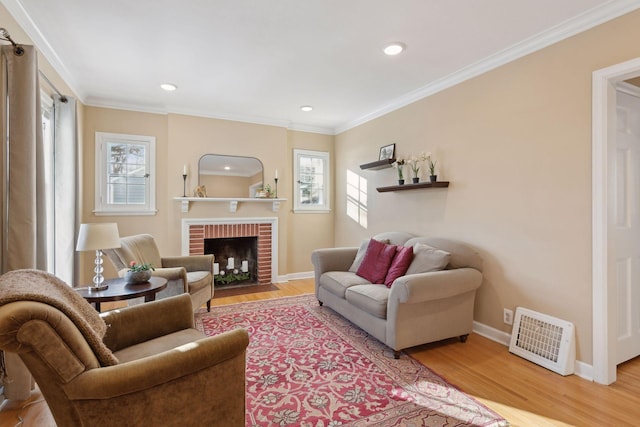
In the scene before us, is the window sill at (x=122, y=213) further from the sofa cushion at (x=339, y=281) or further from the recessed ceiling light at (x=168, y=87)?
the sofa cushion at (x=339, y=281)

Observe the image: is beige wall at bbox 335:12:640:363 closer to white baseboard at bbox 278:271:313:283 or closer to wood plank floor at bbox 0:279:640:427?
wood plank floor at bbox 0:279:640:427

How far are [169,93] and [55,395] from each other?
3531mm

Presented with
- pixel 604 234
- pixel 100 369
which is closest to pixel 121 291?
pixel 100 369

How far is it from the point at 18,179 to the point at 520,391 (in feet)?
11.4

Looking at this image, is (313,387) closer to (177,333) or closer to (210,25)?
(177,333)

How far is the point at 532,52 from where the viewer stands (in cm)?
257

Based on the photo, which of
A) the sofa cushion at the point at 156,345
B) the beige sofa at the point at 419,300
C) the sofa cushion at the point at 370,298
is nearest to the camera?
the sofa cushion at the point at 156,345

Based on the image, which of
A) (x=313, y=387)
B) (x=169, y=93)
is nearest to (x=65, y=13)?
(x=169, y=93)

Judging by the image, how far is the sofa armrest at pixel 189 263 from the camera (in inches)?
140

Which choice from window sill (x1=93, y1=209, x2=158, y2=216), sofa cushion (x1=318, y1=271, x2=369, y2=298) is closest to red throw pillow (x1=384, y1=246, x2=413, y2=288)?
sofa cushion (x1=318, y1=271, x2=369, y2=298)

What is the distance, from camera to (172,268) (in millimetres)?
3096

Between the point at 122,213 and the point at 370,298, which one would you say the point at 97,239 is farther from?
the point at 370,298

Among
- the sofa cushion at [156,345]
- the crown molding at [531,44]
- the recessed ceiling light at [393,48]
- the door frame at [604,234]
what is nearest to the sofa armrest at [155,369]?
the sofa cushion at [156,345]

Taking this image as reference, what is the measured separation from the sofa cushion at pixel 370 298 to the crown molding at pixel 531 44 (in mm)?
2234
